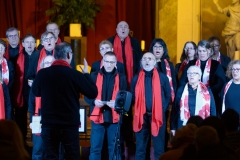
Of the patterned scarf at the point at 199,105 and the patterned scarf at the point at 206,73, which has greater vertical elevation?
the patterned scarf at the point at 206,73

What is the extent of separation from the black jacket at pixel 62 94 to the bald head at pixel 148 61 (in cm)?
145

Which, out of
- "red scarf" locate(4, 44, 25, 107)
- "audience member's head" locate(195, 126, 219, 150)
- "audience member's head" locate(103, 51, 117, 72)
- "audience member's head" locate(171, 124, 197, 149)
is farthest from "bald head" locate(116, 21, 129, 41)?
"audience member's head" locate(195, 126, 219, 150)

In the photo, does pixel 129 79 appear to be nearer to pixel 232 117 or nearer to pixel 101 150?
pixel 101 150

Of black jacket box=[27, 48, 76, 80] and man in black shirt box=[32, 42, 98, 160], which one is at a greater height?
black jacket box=[27, 48, 76, 80]

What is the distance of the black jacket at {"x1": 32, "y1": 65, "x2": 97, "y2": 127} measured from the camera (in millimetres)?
5250

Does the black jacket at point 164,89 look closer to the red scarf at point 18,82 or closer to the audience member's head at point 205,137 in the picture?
the red scarf at point 18,82

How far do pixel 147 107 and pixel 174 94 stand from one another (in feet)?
1.76

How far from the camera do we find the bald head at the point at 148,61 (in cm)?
664

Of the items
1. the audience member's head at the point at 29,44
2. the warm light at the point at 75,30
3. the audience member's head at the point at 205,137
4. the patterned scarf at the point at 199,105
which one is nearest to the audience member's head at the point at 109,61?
the patterned scarf at the point at 199,105

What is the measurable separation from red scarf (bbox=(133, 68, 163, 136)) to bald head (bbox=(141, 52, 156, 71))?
6 centimetres

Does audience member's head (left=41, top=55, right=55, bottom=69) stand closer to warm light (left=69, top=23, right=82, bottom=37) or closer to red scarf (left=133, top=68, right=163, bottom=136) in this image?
red scarf (left=133, top=68, right=163, bottom=136)

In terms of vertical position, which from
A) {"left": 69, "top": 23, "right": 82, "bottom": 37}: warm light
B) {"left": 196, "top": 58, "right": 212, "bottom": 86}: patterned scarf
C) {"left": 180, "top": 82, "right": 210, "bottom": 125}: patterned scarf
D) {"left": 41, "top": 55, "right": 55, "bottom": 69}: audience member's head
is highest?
{"left": 69, "top": 23, "right": 82, "bottom": 37}: warm light

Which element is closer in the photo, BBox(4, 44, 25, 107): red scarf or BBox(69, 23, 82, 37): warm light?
BBox(4, 44, 25, 107): red scarf

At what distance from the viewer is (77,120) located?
5.31m
